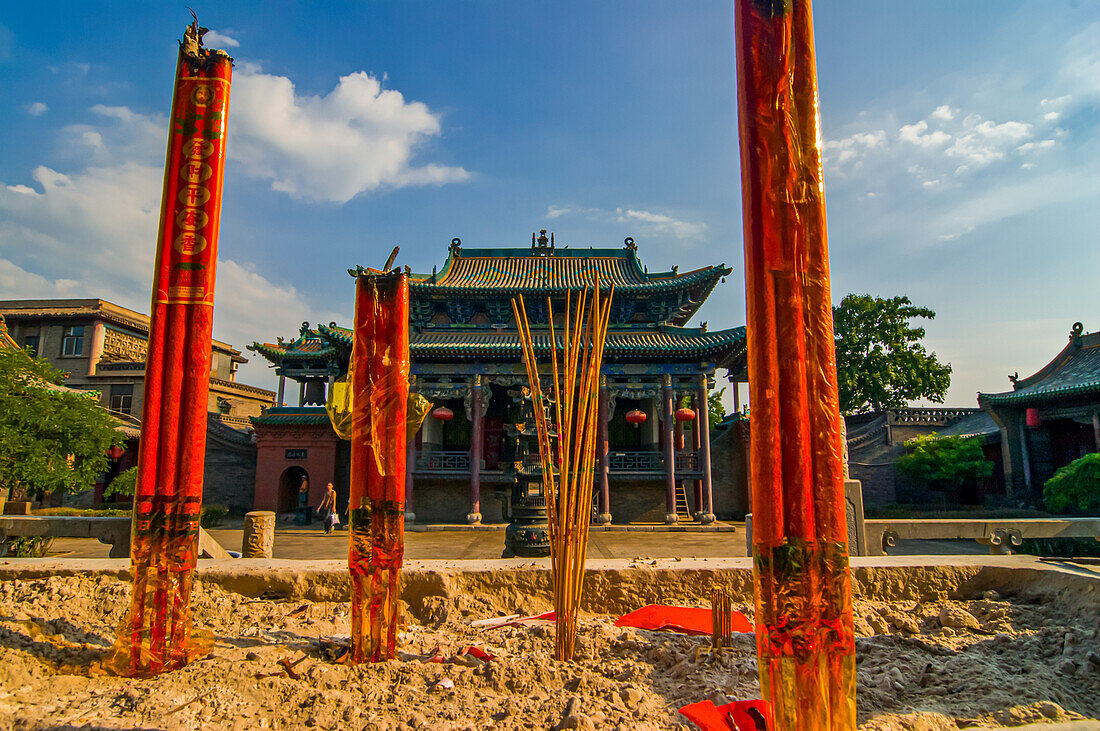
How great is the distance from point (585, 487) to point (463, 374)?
483 inches

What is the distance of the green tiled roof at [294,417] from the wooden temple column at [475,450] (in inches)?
167

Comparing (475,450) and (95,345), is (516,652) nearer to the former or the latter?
(475,450)

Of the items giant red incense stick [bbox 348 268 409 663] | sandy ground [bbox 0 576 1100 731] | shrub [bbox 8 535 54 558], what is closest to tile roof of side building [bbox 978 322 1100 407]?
sandy ground [bbox 0 576 1100 731]

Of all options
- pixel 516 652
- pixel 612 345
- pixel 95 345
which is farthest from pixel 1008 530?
pixel 95 345

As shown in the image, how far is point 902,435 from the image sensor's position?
1869cm

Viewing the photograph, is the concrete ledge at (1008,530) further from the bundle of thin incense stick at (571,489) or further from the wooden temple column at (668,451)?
the wooden temple column at (668,451)

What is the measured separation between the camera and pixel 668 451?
14.5m

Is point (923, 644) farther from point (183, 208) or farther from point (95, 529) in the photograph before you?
point (95, 529)

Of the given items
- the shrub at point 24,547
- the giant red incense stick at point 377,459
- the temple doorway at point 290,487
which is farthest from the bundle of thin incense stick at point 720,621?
the temple doorway at point 290,487

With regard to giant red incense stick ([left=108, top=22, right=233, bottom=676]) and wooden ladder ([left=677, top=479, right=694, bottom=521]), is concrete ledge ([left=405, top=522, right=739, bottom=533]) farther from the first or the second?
giant red incense stick ([left=108, top=22, right=233, bottom=676])

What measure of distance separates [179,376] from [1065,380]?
20537 millimetres

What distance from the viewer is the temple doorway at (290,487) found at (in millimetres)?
15781

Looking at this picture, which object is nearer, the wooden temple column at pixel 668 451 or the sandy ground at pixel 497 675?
the sandy ground at pixel 497 675

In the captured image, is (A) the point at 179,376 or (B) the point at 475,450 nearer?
(A) the point at 179,376
